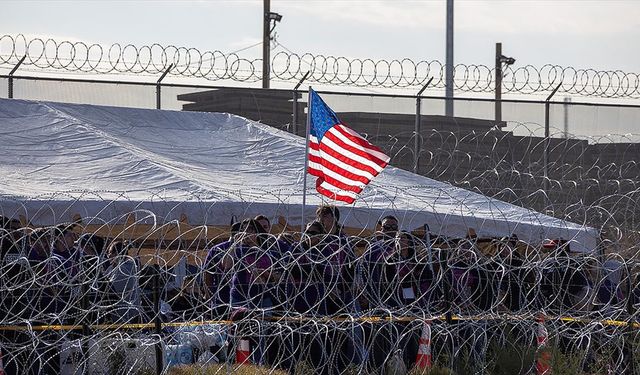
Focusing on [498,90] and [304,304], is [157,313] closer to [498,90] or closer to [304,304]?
[304,304]

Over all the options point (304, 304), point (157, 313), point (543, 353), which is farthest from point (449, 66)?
point (157, 313)

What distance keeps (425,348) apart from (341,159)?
2.61 meters

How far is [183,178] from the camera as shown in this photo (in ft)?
39.4

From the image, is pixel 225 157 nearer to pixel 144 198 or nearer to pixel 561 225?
pixel 144 198

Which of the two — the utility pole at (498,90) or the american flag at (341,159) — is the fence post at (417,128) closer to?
the utility pole at (498,90)

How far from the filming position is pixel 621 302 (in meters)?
10.5

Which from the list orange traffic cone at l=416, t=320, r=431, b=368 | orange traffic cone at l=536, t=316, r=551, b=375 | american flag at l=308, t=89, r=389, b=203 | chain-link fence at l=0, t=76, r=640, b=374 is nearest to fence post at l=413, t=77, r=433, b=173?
chain-link fence at l=0, t=76, r=640, b=374

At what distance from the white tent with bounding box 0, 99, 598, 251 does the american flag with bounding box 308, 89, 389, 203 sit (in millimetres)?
457

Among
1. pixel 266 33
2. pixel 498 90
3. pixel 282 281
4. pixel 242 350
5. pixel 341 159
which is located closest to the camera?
pixel 242 350

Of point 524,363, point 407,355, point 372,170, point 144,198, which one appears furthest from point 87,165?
point 524,363

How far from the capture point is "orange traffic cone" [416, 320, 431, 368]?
909 cm

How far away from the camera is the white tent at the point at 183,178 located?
11336 mm

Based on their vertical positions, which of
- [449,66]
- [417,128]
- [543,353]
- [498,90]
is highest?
[449,66]

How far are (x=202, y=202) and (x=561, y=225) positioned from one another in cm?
345
